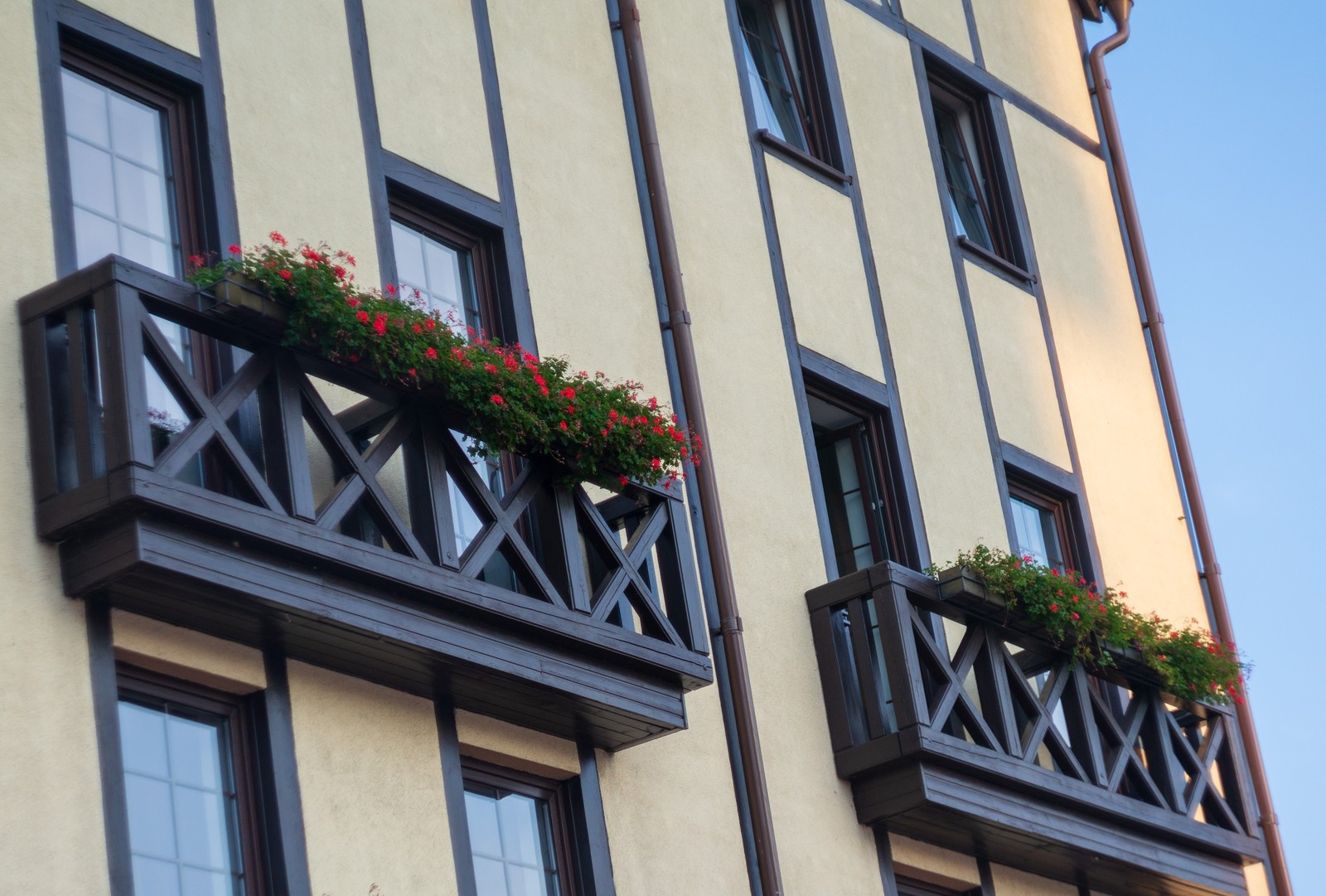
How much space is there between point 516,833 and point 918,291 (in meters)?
6.88

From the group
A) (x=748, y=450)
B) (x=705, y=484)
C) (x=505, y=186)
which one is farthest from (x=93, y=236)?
(x=748, y=450)

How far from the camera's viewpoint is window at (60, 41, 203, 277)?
1093 cm

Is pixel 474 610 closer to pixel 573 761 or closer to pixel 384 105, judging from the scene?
pixel 573 761

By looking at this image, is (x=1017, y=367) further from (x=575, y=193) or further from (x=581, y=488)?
(x=581, y=488)

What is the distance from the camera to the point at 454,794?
11086 mm

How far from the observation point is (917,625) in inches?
549

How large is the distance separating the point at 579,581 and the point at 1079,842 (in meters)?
4.84

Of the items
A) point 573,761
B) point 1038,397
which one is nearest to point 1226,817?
point 1038,397

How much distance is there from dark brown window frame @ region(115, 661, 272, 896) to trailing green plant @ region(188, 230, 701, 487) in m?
1.68

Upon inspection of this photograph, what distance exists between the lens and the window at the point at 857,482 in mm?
15875

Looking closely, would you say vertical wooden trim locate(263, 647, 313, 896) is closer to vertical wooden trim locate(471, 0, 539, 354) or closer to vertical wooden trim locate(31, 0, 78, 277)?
vertical wooden trim locate(31, 0, 78, 277)

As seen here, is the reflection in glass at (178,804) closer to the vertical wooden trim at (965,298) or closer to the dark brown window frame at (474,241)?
the dark brown window frame at (474,241)

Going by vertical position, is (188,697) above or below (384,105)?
below

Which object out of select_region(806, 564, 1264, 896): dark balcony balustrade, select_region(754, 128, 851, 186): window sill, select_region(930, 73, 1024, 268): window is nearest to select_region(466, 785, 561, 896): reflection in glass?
select_region(806, 564, 1264, 896): dark balcony balustrade
